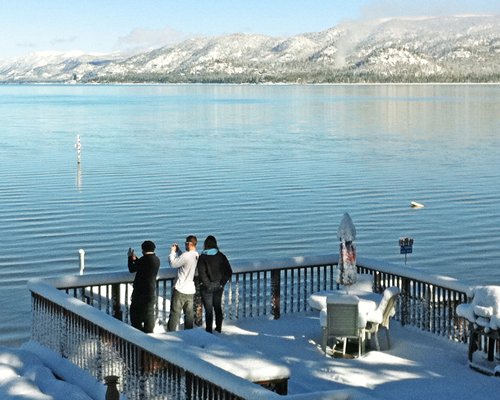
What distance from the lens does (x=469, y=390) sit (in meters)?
10.7

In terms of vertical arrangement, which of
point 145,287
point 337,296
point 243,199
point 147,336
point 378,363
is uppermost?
point 147,336

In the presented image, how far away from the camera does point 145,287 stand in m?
12.4

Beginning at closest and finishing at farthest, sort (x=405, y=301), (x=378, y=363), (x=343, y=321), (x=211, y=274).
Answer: (x=378, y=363), (x=343, y=321), (x=211, y=274), (x=405, y=301)

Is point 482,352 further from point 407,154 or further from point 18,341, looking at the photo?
point 407,154

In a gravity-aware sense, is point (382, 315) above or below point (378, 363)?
above

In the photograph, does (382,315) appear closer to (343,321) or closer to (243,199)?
(343,321)

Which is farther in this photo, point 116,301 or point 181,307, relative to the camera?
point 116,301

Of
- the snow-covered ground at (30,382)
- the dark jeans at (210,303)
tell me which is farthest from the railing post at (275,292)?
the snow-covered ground at (30,382)

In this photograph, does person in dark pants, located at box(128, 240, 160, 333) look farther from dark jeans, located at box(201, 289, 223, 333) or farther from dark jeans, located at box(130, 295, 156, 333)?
dark jeans, located at box(201, 289, 223, 333)

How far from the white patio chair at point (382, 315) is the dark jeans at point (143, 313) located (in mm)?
2785

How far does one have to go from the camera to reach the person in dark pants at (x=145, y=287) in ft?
40.4

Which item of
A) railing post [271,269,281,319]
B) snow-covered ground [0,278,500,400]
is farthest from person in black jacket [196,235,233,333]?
railing post [271,269,281,319]

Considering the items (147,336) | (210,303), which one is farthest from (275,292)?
(147,336)

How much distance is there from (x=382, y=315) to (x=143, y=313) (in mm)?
3089
